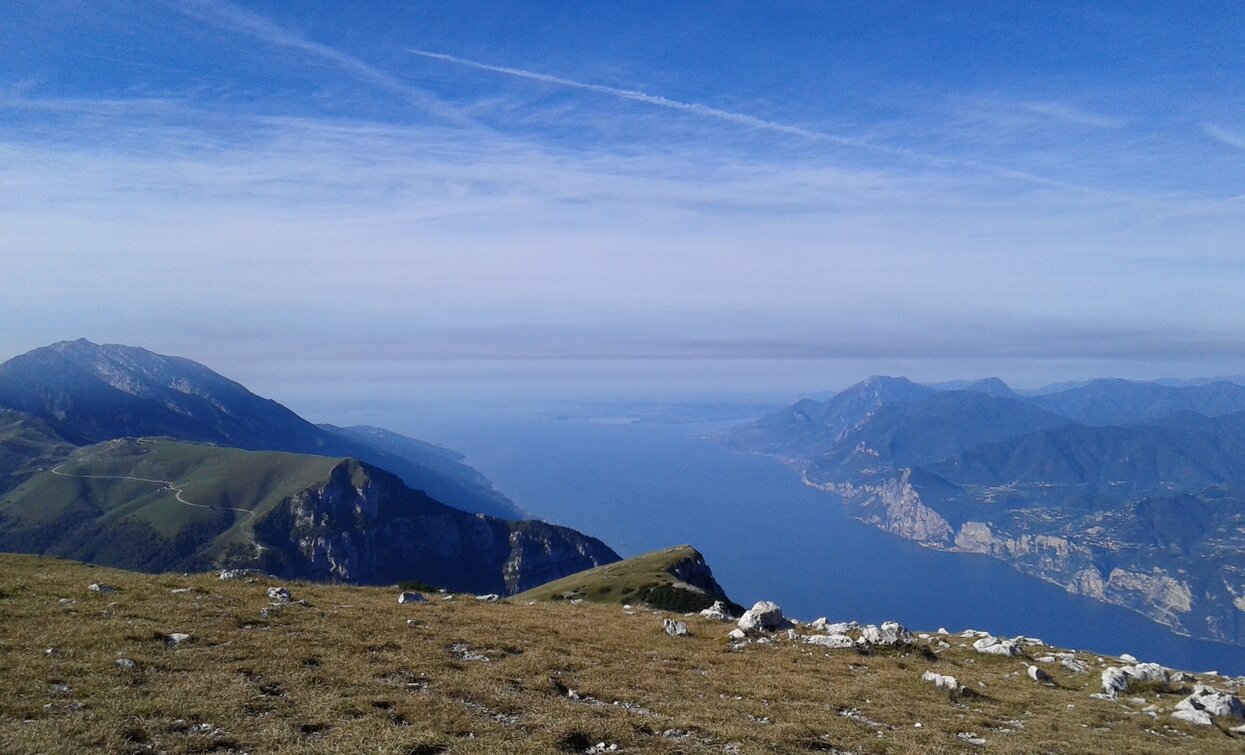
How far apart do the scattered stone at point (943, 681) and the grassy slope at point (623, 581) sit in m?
74.4

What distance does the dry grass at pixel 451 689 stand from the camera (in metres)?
13.2

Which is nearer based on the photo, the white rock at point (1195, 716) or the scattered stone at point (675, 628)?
the white rock at point (1195, 716)

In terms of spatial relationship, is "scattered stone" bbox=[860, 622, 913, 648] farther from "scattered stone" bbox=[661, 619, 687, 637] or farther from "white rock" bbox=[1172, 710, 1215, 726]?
"white rock" bbox=[1172, 710, 1215, 726]

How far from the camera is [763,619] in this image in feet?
101

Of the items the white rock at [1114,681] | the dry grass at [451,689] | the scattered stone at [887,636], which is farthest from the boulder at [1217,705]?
Answer: the scattered stone at [887,636]

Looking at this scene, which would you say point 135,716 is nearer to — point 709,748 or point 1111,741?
point 709,748

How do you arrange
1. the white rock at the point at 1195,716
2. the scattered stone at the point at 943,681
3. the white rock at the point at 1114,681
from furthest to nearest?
the white rock at the point at 1114,681 < the scattered stone at the point at 943,681 < the white rock at the point at 1195,716

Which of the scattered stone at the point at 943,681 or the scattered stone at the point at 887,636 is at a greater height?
the scattered stone at the point at 943,681

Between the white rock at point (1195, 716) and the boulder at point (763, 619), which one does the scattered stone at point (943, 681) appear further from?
the boulder at point (763, 619)

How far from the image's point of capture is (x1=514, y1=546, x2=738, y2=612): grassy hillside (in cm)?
9381

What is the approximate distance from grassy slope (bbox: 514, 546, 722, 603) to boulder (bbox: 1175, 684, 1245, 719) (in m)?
77.4

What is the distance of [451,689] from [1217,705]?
23900 millimetres

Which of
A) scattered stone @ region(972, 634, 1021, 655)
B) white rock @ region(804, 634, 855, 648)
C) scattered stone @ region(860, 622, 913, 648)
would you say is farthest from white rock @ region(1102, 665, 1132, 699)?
white rock @ region(804, 634, 855, 648)

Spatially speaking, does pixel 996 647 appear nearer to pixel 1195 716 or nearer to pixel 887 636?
pixel 887 636
